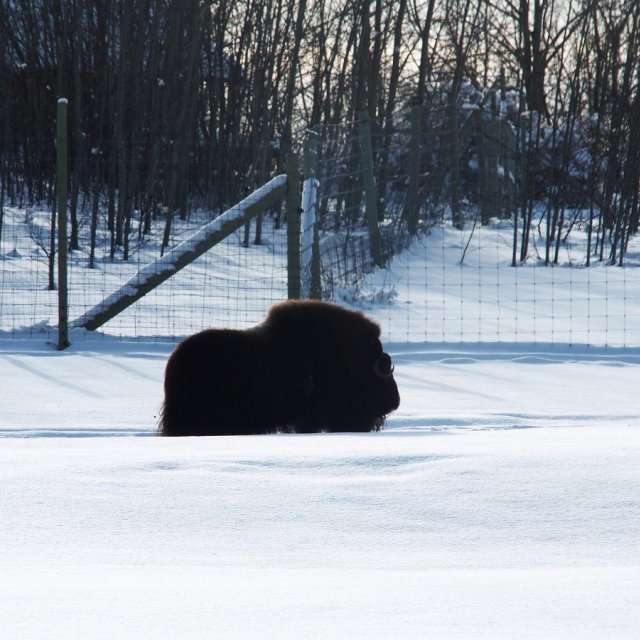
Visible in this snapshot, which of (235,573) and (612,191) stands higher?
(612,191)

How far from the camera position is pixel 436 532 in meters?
2.61

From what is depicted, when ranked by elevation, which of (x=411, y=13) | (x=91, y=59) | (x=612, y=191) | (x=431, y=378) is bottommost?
(x=431, y=378)

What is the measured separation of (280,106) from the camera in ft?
63.3

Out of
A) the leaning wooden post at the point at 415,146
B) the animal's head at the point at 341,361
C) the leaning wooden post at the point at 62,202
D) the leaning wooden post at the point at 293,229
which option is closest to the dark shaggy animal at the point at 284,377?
the animal's head at the point at 341,361

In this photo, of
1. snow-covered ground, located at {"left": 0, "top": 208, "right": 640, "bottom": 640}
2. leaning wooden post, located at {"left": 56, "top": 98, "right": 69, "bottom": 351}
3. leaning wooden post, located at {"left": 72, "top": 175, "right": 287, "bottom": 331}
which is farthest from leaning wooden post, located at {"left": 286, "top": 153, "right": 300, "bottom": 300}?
snow-covered ground, located at {"left": 0, "top": 208, "right": 640, "bottom": 640}

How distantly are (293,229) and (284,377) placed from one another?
343cm

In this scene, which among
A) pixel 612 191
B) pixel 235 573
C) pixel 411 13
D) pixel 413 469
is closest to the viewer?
pixel 235 573

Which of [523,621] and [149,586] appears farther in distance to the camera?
[149,586]

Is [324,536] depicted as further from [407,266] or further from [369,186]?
[369,186]

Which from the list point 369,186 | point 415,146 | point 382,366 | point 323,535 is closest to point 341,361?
point 382,366

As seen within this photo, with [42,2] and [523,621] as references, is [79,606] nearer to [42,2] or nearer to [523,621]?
[523,621]

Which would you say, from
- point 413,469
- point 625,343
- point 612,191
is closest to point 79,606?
point 413,469

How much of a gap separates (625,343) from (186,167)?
8998 mm

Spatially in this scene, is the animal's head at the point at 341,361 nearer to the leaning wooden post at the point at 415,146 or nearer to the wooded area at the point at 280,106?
the wooded area at the point at 280,106
